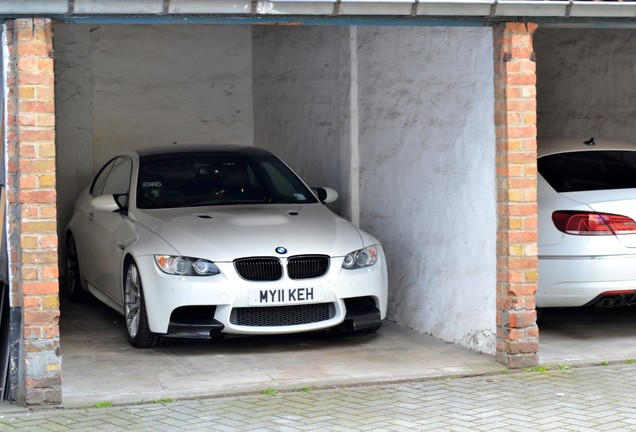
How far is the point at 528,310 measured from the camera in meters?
8.19

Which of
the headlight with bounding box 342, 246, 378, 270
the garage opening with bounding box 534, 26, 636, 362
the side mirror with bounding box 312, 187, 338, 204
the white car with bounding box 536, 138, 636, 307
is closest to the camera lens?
the white car with bounding box 536, 138, 636, 307

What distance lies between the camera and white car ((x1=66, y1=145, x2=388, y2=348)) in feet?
27.7

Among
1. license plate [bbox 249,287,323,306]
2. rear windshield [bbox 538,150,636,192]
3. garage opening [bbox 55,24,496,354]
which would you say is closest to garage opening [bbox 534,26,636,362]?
rear windshield [bbox 538,150,636,192]

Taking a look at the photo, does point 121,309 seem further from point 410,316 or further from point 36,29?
point 36,29

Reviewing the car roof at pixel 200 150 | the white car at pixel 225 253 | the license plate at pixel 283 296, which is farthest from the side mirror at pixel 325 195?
the license plate at pixel 283 296

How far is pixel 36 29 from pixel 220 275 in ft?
8.00

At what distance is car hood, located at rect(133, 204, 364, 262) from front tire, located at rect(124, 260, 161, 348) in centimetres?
39

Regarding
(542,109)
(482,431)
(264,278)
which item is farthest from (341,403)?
(542,109)

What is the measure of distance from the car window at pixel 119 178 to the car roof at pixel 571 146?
362cm

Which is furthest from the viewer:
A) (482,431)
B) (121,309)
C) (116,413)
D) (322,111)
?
(322,111)

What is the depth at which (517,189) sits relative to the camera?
26.7 feet

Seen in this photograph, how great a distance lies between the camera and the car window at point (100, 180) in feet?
35.7

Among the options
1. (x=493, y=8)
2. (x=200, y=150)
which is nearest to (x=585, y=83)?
(x=200, y=150)

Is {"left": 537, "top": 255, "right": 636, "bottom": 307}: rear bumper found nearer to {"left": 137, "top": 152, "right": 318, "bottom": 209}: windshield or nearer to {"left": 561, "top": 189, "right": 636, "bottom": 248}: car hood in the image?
{"left": 561, "top": 189, "right": 636, "bottom": 248}: car hood
